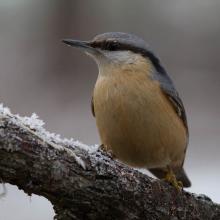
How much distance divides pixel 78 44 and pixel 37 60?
5.13 m

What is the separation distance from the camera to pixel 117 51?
15.2ft

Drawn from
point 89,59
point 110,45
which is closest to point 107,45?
point 110,45

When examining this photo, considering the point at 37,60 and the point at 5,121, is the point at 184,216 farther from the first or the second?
the point at 37,60

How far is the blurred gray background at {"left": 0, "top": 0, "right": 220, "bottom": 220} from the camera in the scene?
7805 millimetres

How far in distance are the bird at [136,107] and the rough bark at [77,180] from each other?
428 mm

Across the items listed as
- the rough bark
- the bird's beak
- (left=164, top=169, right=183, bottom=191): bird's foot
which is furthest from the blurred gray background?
the rough bark

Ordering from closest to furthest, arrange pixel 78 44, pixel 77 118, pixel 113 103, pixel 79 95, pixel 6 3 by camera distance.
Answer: pixel 113 103 < pixel 78 44 < pixel 77 118 < pixel 79 95 < pixel 6 3

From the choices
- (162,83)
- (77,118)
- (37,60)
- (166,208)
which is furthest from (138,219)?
(37,60)

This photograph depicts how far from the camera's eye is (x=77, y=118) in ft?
26.7

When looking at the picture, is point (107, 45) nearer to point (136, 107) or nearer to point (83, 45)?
point (83, 45)

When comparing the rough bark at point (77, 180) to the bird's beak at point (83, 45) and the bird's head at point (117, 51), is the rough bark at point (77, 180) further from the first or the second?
the bird's beak at point (83, 45)

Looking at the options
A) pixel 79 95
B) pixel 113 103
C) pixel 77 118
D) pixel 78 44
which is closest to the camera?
pixel 113 103

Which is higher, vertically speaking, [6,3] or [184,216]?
[6,3]

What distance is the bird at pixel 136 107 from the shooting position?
14.0 feet
